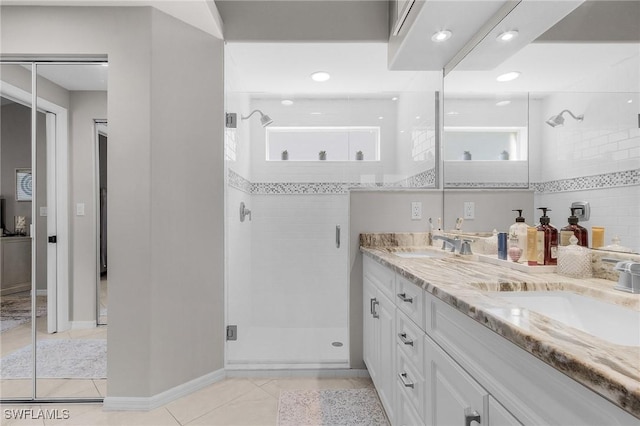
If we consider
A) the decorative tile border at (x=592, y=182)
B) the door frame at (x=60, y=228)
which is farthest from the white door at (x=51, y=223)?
the decorative tile border at (x=592, y=182)

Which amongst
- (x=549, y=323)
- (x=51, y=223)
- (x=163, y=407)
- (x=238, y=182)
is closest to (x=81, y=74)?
(x=51, y=223)

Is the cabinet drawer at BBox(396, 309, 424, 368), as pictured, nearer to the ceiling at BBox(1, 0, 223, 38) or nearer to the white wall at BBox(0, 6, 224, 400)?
the white wall at BBox(0, 6, 224, 400)

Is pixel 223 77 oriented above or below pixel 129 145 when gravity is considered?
above

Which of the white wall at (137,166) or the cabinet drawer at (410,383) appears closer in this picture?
the cabinet drawer at (410,383)

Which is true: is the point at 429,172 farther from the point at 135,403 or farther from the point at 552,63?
the point at 135,403

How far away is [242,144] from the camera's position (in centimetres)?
289

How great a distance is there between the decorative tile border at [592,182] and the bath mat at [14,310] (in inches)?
110

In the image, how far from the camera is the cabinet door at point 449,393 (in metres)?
0.82

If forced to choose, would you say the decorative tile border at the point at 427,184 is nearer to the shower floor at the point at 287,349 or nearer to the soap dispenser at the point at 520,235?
the soap dispenser at the point at 520,235

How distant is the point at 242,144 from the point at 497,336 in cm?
253

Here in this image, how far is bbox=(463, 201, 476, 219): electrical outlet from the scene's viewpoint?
210cm

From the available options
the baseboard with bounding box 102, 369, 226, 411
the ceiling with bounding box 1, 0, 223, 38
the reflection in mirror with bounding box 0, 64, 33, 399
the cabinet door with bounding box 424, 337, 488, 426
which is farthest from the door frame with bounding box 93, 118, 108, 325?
the cabinet door with bounding box 424, 337, 488, 426

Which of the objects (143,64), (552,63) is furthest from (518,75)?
(143,64)

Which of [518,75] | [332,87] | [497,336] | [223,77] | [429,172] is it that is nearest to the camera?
[497,336]
